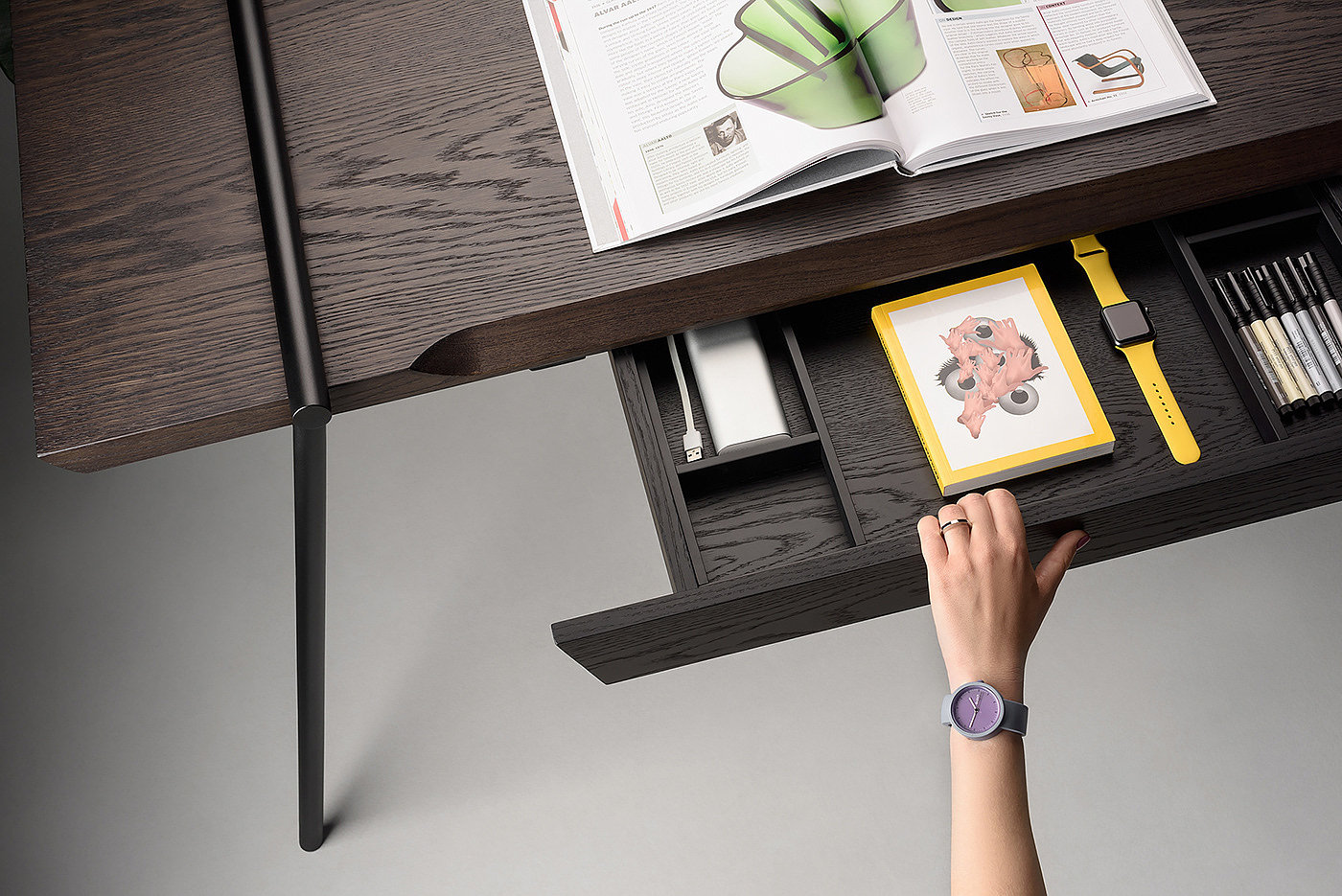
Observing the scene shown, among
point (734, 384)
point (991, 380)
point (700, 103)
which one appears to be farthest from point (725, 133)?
point (991, 380)

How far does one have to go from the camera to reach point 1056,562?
82 centimetres

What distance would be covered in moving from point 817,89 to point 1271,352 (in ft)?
1.54

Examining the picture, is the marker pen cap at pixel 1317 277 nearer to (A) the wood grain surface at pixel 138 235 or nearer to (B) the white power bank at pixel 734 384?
(B) the white power bank at pixel 734 384

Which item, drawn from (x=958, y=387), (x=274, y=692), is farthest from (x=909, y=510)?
(x=274, y=692)

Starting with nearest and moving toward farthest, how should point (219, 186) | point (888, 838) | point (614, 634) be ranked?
1. point (614, 634)
2. point (219, 186)
3. point (888, 838)

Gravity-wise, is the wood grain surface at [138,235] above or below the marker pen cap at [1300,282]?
above

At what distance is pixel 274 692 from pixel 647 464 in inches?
39.7

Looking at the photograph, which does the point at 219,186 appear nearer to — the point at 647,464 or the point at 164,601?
the point at 647,464

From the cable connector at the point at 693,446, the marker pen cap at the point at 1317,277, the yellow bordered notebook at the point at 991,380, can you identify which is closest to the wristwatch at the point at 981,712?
the yellow bordered notebook at the point at 991,380

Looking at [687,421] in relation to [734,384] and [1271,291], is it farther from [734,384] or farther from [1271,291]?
[1271,291]

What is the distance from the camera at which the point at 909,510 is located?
0.90m

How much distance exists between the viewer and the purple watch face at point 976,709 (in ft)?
2.37

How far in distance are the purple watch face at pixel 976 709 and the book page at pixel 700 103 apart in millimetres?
428

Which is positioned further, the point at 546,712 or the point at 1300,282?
the point at 546,712
